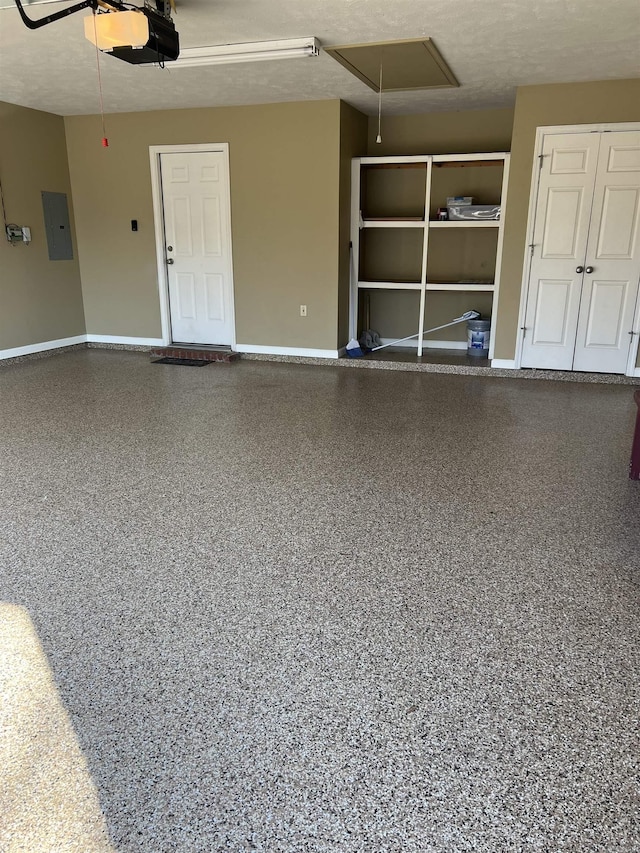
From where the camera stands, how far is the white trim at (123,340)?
24.6 ft

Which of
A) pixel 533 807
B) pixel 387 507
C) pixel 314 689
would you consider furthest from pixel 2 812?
pixel 387 507

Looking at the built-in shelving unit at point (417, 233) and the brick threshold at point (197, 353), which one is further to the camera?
the brick threshold at point (197, 353)

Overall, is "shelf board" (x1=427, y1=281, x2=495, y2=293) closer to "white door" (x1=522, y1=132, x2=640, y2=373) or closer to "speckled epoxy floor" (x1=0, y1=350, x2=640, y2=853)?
"white door" (x1=522, y1=132, x2=640, y2=373)

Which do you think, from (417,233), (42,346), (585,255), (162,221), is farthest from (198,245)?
(585,255)

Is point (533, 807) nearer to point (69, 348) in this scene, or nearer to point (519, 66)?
point (519, 66)

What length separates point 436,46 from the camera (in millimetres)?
4383

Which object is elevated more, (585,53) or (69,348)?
(585,53)

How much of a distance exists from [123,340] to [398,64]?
180 inches

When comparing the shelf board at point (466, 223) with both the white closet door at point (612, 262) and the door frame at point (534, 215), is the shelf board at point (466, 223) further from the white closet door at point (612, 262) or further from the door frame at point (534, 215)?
the white closet door at point (612, 262)

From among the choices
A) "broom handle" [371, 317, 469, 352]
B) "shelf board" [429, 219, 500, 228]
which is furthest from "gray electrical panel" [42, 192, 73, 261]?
"shelf board" [429, 219, 500, 228]

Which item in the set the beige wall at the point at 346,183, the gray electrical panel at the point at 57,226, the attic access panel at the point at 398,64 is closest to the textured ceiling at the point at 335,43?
the attic access panel at the point at 398,64

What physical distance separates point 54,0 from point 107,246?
414 centimetres

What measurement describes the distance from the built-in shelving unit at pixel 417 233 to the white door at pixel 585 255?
0.80 metres

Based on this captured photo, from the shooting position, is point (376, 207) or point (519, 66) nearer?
point (519, 66)
